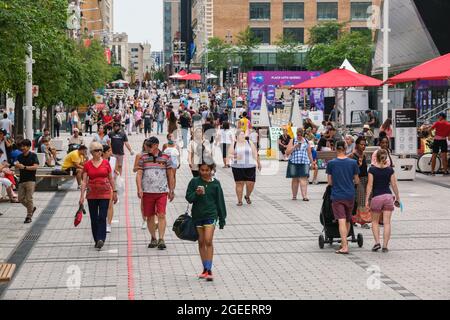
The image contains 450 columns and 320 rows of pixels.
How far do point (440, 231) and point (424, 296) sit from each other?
564cm

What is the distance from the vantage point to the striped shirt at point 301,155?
68.8ft

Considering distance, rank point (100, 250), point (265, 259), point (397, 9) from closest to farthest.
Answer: point (265, 259), point (100, 250), point (397, 9)

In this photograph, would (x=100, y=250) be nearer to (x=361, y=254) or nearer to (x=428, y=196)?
(x=361, y=254)

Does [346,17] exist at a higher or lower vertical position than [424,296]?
higher

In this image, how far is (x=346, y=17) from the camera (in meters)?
114

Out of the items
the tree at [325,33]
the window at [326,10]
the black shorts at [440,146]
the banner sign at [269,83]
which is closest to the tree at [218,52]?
the tree at [325,33]

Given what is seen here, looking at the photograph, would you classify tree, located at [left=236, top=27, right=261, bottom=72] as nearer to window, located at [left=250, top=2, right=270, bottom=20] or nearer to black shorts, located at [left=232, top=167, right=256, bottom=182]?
window, located at [left=250, top=2, right=270, bottom=20]

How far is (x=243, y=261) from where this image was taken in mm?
13445

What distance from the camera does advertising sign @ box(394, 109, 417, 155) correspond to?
84.7 ft

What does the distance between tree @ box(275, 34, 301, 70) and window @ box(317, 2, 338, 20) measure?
7930 mm

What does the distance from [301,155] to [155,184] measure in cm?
717

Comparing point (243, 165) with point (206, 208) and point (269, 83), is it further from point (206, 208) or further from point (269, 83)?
point (269, 83)

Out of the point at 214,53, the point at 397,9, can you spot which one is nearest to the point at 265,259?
the point at 397,9

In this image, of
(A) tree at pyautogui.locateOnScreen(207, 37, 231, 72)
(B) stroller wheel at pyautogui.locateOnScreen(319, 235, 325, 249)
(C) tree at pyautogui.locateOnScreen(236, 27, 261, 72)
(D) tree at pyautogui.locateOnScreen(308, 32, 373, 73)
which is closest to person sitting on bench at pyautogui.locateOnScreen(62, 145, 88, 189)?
(B) stroller wheel at pyautogui.locateOnScreen(319, 235, 325, 249)
